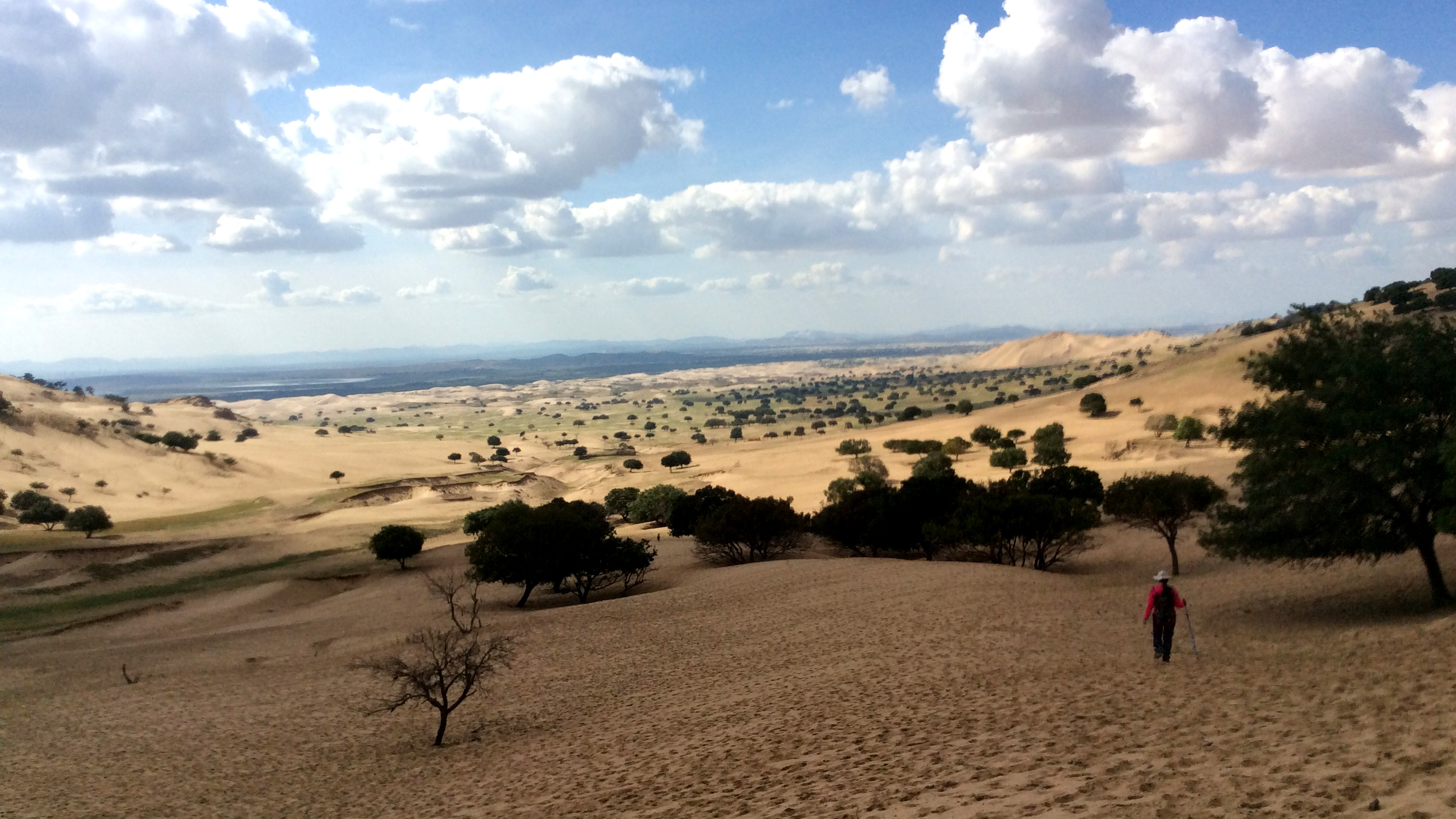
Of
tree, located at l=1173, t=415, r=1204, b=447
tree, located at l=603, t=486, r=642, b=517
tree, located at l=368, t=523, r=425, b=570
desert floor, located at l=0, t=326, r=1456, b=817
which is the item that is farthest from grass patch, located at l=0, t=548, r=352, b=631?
tree, located at l=1173, t=415, r=1204, b=447

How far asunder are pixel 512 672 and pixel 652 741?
26.9ft

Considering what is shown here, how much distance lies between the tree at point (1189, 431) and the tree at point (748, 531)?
3336 cm

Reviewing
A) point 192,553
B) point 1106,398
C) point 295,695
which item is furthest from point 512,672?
point 1106,398

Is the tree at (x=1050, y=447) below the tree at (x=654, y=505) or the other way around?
the other way around

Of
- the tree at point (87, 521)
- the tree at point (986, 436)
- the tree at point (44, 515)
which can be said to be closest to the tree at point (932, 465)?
the tree at point (986, 436)

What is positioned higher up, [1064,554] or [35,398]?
[35,398]

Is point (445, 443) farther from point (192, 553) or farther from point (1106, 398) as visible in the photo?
point (1106, 398)

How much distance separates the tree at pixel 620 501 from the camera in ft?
183

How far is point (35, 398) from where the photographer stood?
98250mm

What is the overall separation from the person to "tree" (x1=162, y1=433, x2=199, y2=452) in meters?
92.9

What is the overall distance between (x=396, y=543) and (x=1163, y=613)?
35.9m

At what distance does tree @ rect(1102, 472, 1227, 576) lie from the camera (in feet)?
90.1

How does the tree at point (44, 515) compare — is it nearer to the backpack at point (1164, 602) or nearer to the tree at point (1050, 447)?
the tree at point (1050, 447)

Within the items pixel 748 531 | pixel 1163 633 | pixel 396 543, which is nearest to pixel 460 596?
pixel 396 543
